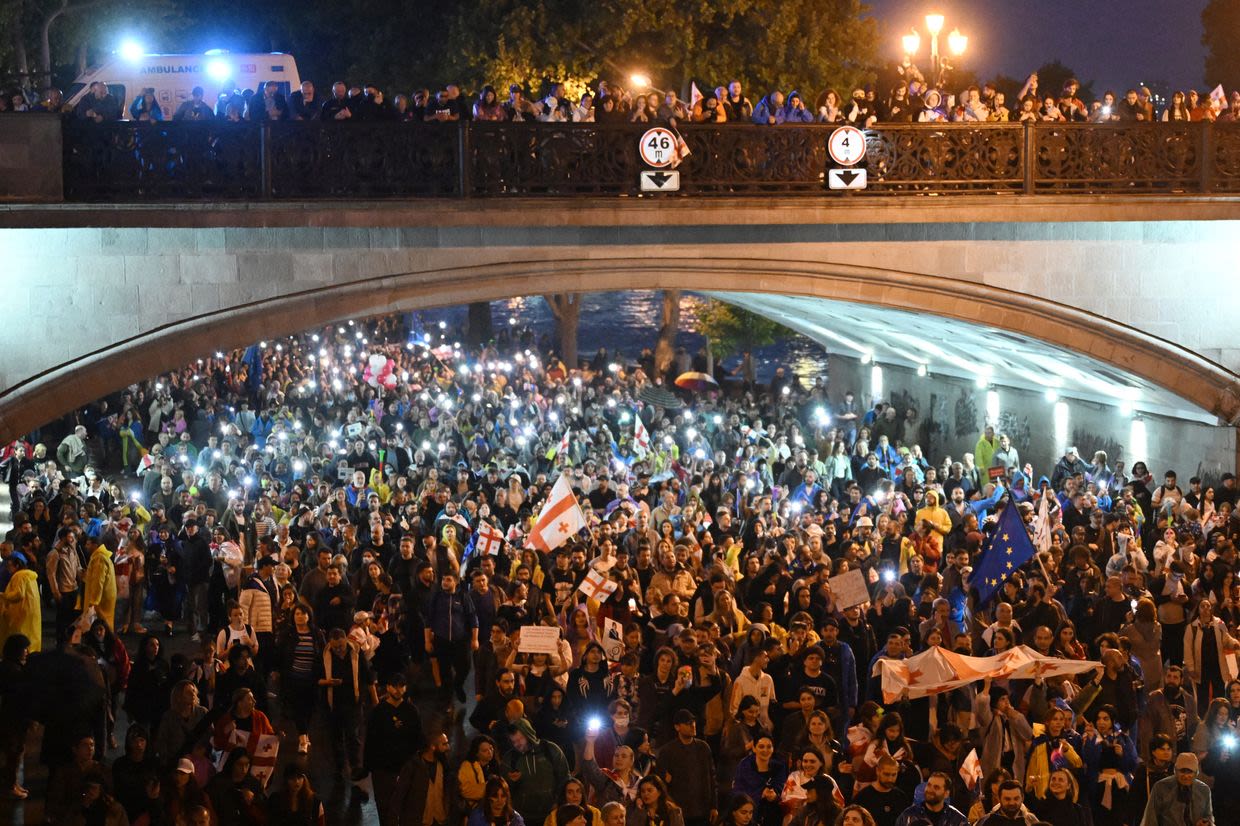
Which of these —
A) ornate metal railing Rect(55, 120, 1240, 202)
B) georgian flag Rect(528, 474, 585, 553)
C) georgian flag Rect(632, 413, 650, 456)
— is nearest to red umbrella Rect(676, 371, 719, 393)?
georgian flag Rect(632, 413, 650, 456)

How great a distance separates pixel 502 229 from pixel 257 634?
19.0 feet

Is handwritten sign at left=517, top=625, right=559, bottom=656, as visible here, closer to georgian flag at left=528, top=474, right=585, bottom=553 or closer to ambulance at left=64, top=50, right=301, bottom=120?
georgian flag at left=528, top=474, right=585, bottom=553

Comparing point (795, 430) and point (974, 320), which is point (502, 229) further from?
point (795, 430)

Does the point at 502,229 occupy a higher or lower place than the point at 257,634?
higher

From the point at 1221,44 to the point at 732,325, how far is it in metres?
23.0

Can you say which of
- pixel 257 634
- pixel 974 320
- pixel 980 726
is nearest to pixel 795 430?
pixel 974 320

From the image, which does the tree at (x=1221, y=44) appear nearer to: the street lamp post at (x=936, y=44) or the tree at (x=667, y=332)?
the tree at (x=667, y=332)

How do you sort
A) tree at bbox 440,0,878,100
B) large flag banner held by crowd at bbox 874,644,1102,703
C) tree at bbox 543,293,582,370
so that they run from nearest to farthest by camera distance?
large flag banner held by crowd at bbox 874,644,1102,703, tree at bbox 440,0,878,100, tree at bbox 543,293,582,370

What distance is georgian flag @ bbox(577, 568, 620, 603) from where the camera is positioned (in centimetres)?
1491

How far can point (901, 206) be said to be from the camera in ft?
62.0

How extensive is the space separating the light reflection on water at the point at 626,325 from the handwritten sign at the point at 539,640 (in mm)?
60048

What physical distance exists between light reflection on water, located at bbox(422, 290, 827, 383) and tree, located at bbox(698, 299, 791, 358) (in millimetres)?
20701

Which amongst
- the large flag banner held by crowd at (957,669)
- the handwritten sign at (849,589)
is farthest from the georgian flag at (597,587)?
the large flag banner held by crowd at (957,669)

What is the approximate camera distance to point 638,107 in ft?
61.8
